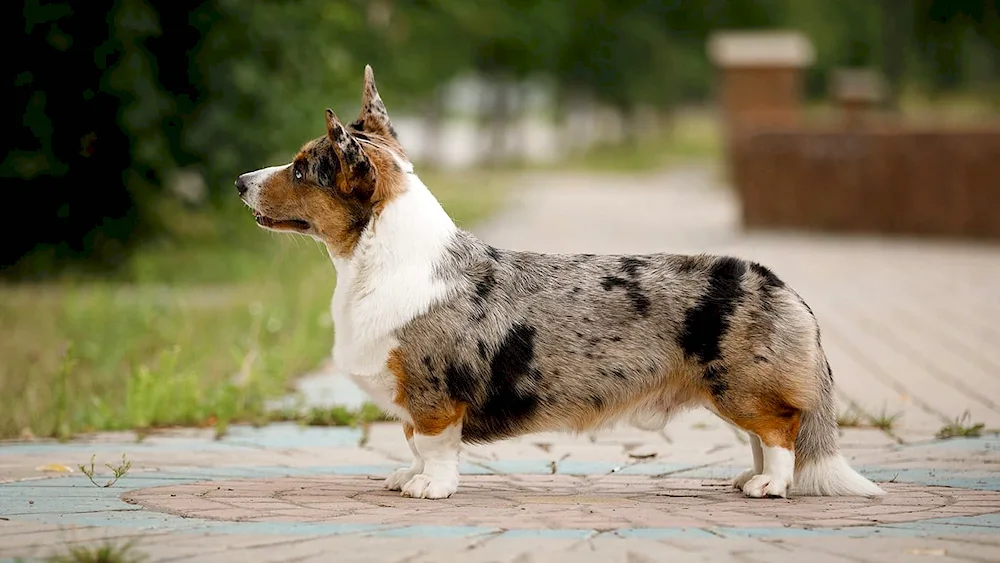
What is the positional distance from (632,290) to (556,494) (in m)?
0.80

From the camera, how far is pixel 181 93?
14.3 metres

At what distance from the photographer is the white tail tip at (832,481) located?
5.37 meters

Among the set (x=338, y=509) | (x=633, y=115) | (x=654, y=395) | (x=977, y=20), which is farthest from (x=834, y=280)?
(x=633, y=115)

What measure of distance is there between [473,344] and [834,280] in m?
7.83

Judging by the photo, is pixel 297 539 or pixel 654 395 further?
pixel 654 395

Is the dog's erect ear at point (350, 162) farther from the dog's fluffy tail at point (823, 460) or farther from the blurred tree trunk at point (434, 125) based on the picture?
the blurred tree trunk at point (434, 125)

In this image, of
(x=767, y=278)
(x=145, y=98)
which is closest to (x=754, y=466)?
(x=767, y=278)

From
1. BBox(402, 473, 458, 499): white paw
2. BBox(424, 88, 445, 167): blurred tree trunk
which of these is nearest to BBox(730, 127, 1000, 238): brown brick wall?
BBox(402, 473, 458, 499): white paw

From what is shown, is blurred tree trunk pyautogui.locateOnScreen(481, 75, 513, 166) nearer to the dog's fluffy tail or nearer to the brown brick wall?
the brown brick wall

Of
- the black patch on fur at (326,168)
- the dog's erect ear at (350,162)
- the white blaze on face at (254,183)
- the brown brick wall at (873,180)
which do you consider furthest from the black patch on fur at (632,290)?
the brown brick wall at (873,180)

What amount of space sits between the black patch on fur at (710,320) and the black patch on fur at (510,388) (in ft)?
1.85

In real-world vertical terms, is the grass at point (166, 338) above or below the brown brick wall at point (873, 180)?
below

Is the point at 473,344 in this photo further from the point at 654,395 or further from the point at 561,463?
the point at 561,463

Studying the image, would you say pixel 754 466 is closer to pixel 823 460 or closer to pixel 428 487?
pixel 823 460
